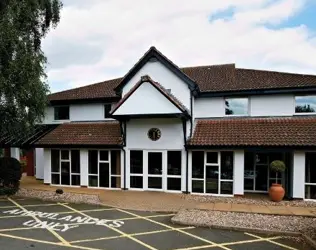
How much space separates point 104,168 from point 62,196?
11.8 feet

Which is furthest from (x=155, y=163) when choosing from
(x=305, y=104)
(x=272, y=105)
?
(x=305, y=104)

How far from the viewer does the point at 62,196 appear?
15.8 metres

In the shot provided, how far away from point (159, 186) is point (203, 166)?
9.47ft

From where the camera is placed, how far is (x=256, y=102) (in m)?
18.0

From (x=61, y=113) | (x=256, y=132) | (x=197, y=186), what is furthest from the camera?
(x=61, y=113)

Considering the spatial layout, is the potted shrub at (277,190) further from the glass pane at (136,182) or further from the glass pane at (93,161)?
the glass pane at (93,161)

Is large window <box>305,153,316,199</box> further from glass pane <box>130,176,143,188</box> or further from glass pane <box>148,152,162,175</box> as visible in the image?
glass pane <box>130,176,143,188</box>

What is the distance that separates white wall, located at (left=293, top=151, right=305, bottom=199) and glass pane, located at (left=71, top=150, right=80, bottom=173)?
1269cm

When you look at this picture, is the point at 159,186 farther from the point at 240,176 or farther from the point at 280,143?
the point at 280,143

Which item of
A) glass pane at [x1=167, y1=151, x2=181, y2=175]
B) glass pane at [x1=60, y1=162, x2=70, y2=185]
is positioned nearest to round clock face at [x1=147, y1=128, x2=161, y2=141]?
glass pane at [x1=167, y1=151, x2=181, y2=175]

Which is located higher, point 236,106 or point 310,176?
point 236,106

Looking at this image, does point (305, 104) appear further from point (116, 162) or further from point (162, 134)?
point (116, 162)

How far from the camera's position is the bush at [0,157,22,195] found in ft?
54.3

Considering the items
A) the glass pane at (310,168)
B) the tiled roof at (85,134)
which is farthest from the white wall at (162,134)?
the glass pane at (310,168)
